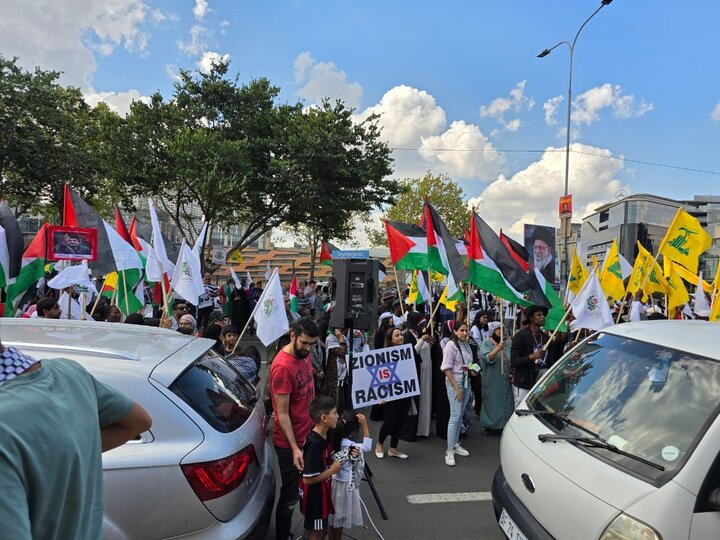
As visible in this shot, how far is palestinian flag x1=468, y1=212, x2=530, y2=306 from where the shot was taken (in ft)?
21.6

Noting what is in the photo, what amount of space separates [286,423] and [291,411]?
20 centimetres

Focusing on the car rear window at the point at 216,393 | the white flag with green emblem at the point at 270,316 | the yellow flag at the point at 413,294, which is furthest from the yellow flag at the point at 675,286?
the car rear window at the point at 216,393

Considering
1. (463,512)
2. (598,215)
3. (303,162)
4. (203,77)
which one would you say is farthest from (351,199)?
(598,215)

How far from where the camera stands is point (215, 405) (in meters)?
2.72

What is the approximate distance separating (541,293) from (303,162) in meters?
11.2

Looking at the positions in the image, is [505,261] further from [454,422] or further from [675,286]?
[675,286]

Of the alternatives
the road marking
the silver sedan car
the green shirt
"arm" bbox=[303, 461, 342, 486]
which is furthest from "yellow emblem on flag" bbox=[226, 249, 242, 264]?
the green shirt

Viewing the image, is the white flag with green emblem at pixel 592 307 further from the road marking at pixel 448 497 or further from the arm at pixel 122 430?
the arm at pixel 122 430

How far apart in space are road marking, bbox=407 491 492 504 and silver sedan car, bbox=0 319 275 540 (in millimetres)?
1836

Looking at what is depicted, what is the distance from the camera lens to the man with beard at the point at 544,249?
8227 mm

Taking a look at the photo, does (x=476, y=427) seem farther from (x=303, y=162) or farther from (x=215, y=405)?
(x=303, y=162)

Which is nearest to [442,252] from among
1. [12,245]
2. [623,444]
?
[623,444]

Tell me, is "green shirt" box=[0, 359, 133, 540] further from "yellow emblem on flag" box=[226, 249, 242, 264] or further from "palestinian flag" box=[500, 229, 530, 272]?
"yellow emblem on flag" box=[226, 249, 242, 264]

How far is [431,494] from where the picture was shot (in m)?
4.40
